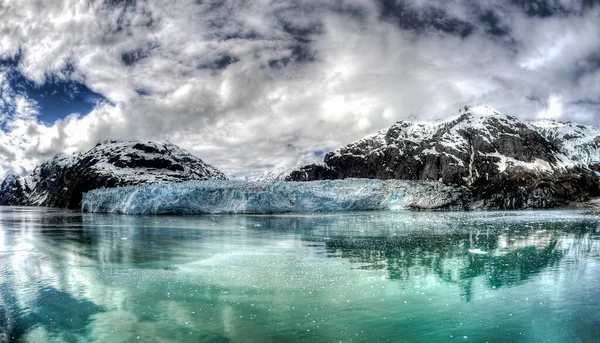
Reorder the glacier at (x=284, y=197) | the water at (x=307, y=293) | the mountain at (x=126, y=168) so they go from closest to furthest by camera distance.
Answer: the water at (x=307, y=293) < the glacier at (x=284, y=197) < the mountain at (x=126, y=168)

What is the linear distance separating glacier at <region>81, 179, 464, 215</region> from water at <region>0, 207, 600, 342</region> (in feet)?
109

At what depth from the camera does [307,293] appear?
11.8m

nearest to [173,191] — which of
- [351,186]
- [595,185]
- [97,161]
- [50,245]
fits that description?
[351,186]

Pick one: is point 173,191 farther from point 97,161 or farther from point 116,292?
point 97,161

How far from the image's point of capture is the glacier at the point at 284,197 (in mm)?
55312

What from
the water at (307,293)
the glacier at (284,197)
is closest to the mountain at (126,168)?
the glacier at (284,197)

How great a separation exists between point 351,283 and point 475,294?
3.59 m

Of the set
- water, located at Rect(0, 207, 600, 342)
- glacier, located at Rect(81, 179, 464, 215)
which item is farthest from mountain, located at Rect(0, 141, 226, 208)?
water, located at Rect(0, 207, 600, 342)

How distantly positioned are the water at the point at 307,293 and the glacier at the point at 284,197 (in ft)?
109

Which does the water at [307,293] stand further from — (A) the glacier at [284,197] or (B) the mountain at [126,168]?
(B) the mountain at [126,168]

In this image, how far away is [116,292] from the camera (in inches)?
489

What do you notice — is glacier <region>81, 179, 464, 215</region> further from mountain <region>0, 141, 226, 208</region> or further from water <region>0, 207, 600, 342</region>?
mountain <region>0, 141, 226, 208</region>

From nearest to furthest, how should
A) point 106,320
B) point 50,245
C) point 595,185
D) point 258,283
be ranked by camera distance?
point 106,320
point 258,283
point 50,245
point 595,185

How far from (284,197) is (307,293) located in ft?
144
